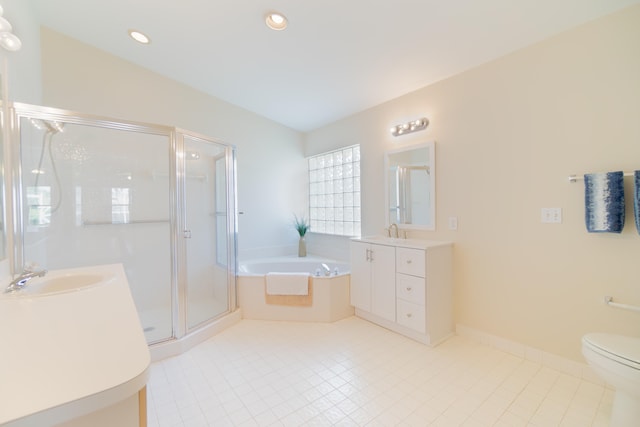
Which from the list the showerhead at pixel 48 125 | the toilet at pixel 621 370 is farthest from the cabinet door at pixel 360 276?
the showerhead at pixel 48 125

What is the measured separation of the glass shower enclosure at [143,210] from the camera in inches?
87.6

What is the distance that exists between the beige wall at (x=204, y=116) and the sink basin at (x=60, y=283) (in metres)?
2.10

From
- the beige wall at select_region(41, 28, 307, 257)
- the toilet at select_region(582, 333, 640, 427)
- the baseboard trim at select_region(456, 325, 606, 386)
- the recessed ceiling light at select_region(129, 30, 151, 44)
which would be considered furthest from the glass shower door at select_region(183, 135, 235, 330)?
the toilet at select_region(582, 333, 640, 427)

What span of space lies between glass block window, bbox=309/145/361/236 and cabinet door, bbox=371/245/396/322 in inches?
35.2

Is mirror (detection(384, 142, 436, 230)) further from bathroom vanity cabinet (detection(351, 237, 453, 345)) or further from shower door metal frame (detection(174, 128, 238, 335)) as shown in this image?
shower door metal frame (detection(174, 128, 238, 335))

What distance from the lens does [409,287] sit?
7.93 ft

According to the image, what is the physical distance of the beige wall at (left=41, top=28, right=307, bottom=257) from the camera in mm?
2697

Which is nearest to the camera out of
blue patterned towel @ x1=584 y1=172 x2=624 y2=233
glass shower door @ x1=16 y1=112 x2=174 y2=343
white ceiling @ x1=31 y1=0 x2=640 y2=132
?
blue patterned towel @ x1=584 y1=172 x2=624 y2=233

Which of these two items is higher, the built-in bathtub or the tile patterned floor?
the built-in bathtub

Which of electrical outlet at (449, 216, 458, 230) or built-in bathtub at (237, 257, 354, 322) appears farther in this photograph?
built-in bathtub at (237, 257, 354, 322)

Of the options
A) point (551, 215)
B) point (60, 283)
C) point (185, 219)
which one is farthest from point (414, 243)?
point (60, 283)

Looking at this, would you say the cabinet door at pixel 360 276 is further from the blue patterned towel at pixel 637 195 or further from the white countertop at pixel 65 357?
the white countertop at pixel 65 357

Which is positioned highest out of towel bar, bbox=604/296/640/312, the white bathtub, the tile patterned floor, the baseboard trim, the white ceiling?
the white ceiling

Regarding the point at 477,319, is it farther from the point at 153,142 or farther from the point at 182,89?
the point at 182,89
